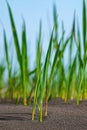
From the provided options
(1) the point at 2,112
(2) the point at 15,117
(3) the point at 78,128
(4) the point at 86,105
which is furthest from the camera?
(4) the point at 86,105

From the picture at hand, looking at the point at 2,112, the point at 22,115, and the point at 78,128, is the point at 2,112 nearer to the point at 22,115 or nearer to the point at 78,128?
the point at 22,115

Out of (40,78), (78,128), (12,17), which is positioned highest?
(12,17)

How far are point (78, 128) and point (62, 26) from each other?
1209mm

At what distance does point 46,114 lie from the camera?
147cm

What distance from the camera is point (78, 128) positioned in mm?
1200

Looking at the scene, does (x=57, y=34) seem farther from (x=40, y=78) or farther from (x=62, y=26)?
(x=40, y=78)

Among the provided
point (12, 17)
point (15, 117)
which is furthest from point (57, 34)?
point (15, 117)

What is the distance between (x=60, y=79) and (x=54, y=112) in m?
0.90

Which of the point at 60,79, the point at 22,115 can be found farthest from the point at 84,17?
the point at 22,115

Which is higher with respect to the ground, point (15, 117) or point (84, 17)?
point (84, 17)

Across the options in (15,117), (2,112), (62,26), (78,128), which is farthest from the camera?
(62,26)

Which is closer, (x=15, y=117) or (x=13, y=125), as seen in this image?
(x=13, y=125)

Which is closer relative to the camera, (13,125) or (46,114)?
(13,125)

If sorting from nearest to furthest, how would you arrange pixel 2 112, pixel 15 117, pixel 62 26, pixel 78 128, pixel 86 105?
pixel 78 128 → pixel 15 117 → pixel 2 112 → pixel 86 105 → pixel 62 26
